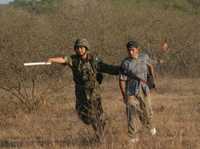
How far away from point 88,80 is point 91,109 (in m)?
0.37

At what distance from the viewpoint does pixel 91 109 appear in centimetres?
787

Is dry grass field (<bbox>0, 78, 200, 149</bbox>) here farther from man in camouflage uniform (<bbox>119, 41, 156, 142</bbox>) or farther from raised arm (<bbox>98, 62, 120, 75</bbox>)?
raised arm (<bbox>98, 62, 120, 75</bbox>)

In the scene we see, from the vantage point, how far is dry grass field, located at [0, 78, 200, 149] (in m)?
7.94

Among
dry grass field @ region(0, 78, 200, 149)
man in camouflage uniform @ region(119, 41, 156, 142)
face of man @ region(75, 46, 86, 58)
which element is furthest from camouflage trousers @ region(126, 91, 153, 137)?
face of man @ region(75, 46, 86, 58)

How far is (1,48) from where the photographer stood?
11836 millimetres

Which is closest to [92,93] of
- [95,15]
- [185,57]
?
[95,15]

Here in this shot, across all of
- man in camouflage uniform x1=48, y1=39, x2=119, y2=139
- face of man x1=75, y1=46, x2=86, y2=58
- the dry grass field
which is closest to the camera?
face of man x1=75, y1=46, x2=86, y2=58

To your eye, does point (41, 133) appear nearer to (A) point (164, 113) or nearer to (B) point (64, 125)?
(B) point (64, 125)

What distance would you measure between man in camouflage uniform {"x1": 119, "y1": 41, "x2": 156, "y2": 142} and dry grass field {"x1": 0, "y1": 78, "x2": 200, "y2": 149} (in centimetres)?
23

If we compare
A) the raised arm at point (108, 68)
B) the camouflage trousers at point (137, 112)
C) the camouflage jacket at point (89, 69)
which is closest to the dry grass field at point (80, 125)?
the camouflage trousers at point (137, 112)

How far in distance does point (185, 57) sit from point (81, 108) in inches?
548

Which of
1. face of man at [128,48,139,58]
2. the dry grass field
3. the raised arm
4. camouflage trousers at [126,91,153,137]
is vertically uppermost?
face of man at [128,48,139,58]

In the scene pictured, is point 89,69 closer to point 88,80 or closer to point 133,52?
point 88,80

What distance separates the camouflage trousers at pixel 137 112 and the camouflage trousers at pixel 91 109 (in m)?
0.35
